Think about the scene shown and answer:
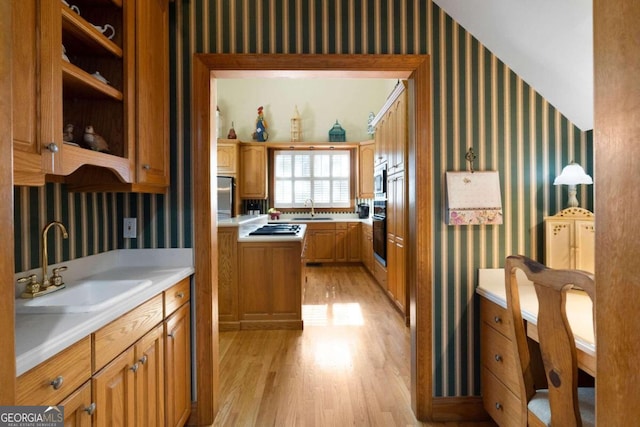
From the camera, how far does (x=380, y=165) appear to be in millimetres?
4504

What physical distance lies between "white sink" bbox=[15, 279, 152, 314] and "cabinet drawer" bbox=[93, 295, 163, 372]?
0.08 meters

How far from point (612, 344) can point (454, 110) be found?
1.62 meters

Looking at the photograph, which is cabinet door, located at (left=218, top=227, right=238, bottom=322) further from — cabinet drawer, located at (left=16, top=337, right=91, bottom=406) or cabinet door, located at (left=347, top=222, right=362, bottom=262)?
cabinet door, located at (left=347, top=222, right=362, bottom=262)

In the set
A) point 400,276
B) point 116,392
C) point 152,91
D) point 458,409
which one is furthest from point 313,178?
point 116,392

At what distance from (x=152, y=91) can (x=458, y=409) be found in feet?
8.13

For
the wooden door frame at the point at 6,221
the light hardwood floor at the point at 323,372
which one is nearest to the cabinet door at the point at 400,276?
the light hardwood floor at the point at 323,372

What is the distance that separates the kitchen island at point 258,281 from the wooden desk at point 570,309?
6.05ft

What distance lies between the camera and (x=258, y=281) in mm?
3273

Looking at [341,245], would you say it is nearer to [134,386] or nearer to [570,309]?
[570,309]

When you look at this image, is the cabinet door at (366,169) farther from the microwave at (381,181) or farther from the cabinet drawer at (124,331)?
the cabinet drawer at (124,331)

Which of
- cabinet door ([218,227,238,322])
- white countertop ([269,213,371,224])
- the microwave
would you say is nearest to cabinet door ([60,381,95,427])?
cabinet door ([218,227,238,322])

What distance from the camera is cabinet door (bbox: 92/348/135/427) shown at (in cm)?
107

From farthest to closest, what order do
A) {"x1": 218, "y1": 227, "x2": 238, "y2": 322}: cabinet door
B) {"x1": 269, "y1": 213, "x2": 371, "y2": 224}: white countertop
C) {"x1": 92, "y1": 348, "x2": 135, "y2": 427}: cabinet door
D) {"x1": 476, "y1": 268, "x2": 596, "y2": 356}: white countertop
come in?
{"x1": 269, "y1": 213, "x2": 371, "y2": 224}: white countertop
{"x1": 218, "y1": 227, "x2": 238, "y2": 322}: cabinet door
{"x1": 476, "y1": 268, "x2": 596, "y2": 356}: white countertop
{"x1": 92, "y1": 348, "x2": 135, "y2": 427}: cabinet door

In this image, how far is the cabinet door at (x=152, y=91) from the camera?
5.11 feet
